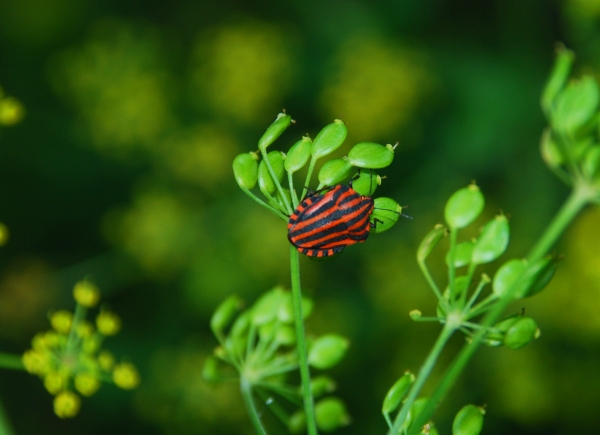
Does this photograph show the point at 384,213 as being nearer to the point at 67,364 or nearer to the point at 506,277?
the point at 506,277

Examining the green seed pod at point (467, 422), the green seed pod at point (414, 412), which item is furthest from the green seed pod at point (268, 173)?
the green seed pod at point (467, 422)

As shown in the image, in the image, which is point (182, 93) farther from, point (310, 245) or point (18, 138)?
point (310, 245)

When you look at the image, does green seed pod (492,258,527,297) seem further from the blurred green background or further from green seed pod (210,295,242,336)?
the blurred green background

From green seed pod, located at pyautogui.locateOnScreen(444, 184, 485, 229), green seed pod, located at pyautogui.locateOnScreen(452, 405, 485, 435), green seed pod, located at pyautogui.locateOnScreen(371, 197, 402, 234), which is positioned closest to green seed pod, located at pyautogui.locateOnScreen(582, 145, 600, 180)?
green seed pod, located at pyautogui.locateOnScreen(444, 184, 485, 229)

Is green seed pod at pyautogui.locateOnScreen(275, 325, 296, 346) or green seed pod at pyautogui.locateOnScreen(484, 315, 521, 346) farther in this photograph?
green seed pod at pyautogui.locateOnScreen(275, 325, 296, 346)

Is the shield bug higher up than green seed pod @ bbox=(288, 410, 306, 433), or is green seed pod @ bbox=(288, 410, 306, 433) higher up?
the shield bug

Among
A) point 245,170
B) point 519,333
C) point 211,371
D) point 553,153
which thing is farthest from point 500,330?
point 211,371

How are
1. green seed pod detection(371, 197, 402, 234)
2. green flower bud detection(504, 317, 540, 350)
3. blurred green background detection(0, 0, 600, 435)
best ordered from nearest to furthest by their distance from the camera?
green flower bud detection(504, 317, 540, 350), green seed pod detection(371, 197, 402, 234), blurred green background detection(0, 0, 600, 435)
